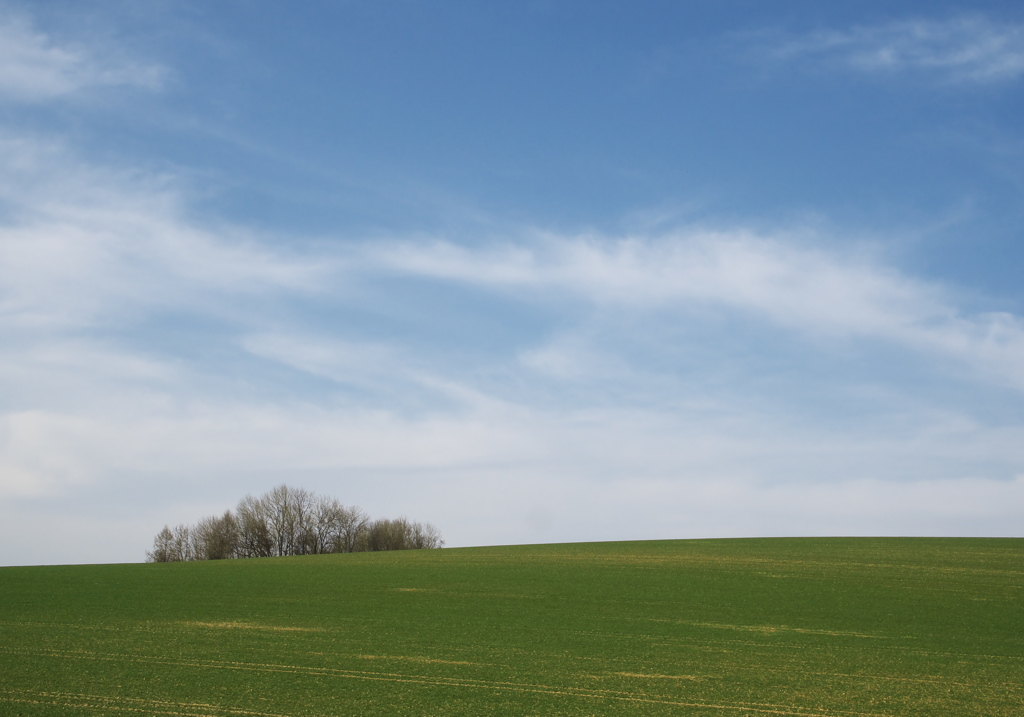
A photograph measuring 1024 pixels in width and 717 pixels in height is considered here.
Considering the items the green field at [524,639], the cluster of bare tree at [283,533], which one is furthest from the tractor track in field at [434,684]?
the cluster of bare tree at [283,533]

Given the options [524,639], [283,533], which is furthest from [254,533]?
[524,639]

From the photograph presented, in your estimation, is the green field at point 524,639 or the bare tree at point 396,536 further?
the bare tree at point 396,536

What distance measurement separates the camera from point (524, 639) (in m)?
15.4

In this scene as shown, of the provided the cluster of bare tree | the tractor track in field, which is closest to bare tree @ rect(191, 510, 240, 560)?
the cluster of bare tree

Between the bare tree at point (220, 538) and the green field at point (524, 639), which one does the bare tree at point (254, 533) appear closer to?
the bare tree at point (220, 538)

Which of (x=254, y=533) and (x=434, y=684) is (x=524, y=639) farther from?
(x=254, y=533)

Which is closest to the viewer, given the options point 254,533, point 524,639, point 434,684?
point 434,684

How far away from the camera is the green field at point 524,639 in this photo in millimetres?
10953

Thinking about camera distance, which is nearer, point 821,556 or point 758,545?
point 821,556

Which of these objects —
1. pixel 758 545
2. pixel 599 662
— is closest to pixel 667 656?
pixel 599 662

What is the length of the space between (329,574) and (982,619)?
1958 centimetres

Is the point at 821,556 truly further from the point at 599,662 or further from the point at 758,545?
the point at 599,662

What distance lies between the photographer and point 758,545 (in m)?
35.3

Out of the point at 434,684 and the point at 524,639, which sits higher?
the point at 434,684
